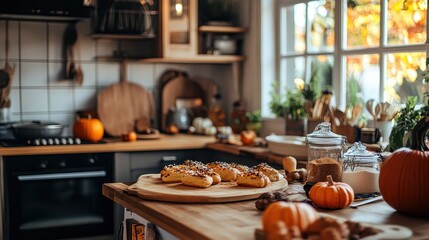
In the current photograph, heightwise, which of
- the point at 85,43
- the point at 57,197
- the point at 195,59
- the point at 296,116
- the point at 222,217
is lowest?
the point at 57,197

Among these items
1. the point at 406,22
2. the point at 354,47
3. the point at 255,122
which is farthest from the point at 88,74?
the point at 406,22

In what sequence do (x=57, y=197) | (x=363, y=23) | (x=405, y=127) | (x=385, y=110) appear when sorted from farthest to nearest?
(x=57, y=197)
(x=363, y=23)
(x=385, y=110)
(x=405, y=127)

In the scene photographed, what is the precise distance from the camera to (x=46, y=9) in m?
4.18

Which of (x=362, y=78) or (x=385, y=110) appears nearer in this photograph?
(x=385, y=110)

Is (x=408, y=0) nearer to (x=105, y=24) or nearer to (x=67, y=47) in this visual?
(x=105, y=24)

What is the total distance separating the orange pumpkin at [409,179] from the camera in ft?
6.49

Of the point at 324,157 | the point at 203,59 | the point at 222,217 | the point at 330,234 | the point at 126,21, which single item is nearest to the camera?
the point at 330,234

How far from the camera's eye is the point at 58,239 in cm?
396

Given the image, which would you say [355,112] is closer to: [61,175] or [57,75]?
[61,175]

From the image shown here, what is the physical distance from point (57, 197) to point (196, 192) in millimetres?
1998

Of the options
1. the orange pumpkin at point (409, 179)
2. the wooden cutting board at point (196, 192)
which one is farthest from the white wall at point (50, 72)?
the orange pumpkin at point (409, 179)

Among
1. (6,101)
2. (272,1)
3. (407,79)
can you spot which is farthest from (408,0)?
(6,101)

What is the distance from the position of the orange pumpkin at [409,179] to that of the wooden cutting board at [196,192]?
0.44 meters

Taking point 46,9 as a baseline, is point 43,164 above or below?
below
